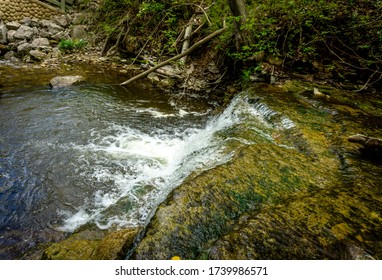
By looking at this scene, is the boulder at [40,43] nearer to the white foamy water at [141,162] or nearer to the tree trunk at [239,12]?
the white foamy water at [141,162]

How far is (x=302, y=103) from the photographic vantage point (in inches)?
159

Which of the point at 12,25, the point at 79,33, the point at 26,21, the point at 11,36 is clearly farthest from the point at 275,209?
the point at 26,21

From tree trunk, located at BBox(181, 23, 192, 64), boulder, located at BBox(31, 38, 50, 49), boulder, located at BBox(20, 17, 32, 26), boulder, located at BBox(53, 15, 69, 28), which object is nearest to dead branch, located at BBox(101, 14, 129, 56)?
boulder, located at BBox(31, 38, 50, 49)

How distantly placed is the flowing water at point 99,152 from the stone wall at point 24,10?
23.8 feet

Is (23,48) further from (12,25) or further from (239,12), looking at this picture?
(239,12)

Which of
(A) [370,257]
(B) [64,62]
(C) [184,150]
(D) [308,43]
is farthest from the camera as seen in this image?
(B) [64,62]

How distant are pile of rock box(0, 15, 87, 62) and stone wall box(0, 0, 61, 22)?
12.6 inches

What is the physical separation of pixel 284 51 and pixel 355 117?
2.55 m

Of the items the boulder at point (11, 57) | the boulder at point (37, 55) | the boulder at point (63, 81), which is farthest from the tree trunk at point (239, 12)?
the boulder at point (11, 57)

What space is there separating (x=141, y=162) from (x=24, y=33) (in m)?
10.1

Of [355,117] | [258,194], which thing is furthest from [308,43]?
[258,194]

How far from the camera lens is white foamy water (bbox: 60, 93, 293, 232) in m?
2.66

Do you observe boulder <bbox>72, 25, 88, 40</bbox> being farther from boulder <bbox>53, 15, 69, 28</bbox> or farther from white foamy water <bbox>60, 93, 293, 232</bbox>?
white foamy water <bbox>60, 93, 293, 232</bbox>
